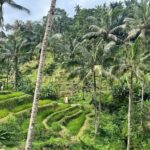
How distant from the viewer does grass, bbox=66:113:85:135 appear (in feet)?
167

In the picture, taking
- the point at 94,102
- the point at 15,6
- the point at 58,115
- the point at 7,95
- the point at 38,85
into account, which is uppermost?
the point at 15,6

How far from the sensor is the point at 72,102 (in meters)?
67.6

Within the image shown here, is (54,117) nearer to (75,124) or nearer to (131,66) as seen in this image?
(75,124)

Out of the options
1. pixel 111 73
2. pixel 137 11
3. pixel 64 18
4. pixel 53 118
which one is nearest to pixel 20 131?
pixel 53 118

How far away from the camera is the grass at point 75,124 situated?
167ft

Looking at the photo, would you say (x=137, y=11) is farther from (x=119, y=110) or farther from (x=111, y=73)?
(x=111, y=73)

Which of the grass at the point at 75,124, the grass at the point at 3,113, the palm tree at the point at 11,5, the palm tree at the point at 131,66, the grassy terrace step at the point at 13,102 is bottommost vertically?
the grass at the point at 75,124

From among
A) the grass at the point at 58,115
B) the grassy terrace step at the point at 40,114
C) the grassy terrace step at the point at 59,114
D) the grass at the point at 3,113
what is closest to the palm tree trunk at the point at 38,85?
the grassy terrace step at the point at 40,114

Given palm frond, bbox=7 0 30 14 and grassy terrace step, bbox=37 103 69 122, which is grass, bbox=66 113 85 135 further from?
palm frond, bbox=7 0 30 14

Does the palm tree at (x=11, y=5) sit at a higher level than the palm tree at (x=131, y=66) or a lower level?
higher

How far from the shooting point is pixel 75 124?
53.2 meters

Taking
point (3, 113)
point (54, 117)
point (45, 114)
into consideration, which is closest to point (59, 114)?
point (54, 117)

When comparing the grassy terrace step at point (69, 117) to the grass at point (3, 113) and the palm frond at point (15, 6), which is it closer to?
the grass at point (3, 113)

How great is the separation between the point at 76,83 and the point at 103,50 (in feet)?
92.4
